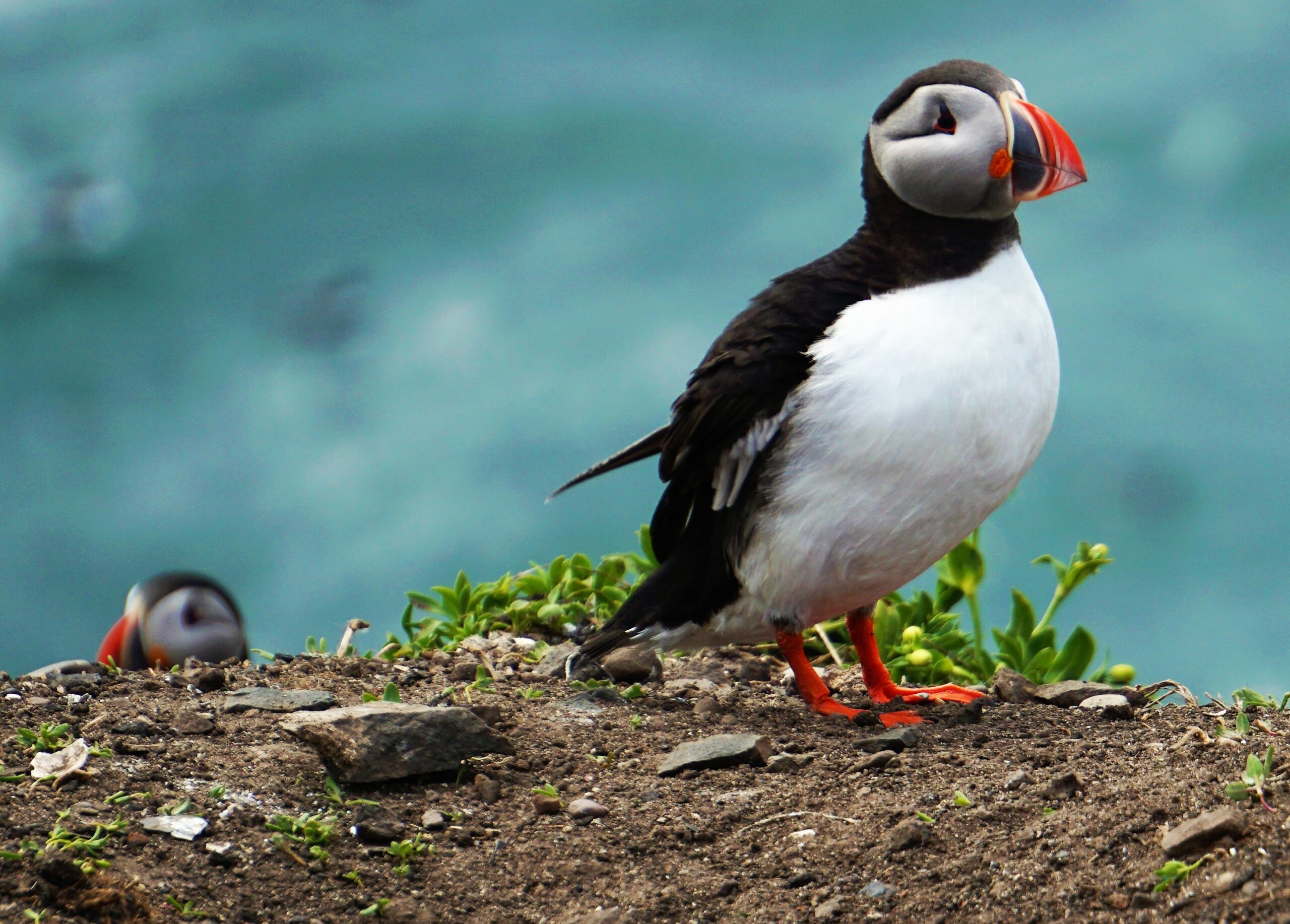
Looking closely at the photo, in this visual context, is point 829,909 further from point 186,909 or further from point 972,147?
point 972,147

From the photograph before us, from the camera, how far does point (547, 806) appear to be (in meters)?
3.41

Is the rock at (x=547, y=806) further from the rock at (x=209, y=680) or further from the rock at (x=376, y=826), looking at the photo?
the rock at (x=209, y=680)

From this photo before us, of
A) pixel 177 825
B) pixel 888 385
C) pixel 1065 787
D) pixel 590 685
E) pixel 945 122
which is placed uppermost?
pixel 945 122

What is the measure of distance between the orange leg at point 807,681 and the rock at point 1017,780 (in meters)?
0.91

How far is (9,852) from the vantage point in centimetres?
286

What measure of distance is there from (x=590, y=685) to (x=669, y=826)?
1071 mm

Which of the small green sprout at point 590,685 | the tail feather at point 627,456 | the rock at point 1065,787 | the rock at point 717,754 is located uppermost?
the tail feather at point 627,456

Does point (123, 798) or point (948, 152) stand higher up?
point (948, 152)

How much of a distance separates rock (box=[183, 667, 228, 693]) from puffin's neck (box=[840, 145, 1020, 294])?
249cm

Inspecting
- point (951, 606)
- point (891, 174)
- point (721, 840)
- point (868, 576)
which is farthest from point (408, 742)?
point (951, 606)

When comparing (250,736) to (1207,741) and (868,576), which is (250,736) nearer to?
(868,576)

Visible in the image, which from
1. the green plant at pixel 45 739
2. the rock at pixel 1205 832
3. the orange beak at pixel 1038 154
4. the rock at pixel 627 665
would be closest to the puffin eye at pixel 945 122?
the orange beak at pixel 1038 154

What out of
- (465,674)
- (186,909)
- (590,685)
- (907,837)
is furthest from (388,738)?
(907,837)

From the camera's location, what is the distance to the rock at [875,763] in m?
3.68
